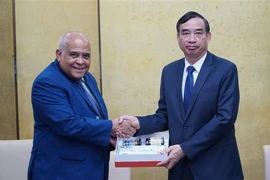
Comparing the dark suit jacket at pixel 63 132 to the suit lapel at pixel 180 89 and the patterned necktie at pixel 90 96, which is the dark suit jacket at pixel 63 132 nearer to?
the patterned necktie at pixel 90 96

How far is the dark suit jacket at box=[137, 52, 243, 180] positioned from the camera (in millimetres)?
2602

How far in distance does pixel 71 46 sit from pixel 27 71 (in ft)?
5.94

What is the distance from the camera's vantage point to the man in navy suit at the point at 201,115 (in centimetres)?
261

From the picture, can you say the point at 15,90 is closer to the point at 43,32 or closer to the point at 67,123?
the point at 43,32

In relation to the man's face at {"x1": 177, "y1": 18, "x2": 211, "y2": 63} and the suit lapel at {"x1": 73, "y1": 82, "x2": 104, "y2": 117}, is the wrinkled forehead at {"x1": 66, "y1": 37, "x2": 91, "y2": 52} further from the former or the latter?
the man's face at {"x1": 177, "y1": 18, "x2": 211, "y2": 63}

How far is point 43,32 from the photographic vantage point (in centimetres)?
424

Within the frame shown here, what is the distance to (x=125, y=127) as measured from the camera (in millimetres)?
2795

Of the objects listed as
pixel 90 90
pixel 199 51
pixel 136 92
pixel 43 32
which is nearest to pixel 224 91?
pixel 199 51

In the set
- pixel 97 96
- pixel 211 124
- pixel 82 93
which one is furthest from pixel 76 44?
pixel 211 124

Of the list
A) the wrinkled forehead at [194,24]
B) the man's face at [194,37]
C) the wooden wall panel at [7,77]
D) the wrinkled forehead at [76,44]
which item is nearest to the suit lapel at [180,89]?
the man's face at [194,37]

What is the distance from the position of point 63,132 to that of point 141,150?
18.5 inches

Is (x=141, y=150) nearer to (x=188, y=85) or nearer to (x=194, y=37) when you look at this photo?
(x=188, y=85)

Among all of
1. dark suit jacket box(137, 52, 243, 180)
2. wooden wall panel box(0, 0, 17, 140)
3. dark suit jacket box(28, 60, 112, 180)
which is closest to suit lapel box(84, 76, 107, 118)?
dark suit jacket box(28, 60, 112, 180)

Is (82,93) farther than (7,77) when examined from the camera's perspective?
No
